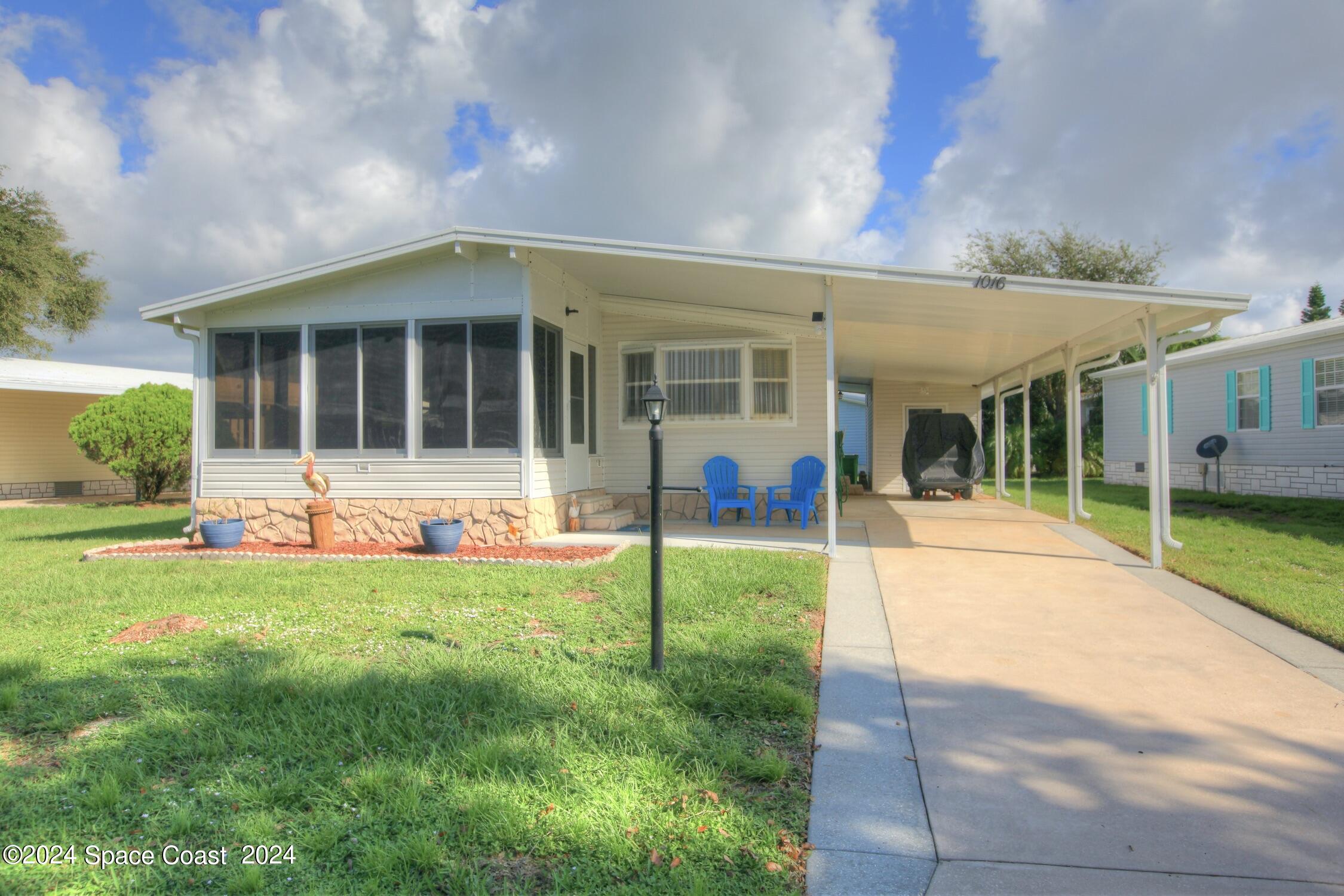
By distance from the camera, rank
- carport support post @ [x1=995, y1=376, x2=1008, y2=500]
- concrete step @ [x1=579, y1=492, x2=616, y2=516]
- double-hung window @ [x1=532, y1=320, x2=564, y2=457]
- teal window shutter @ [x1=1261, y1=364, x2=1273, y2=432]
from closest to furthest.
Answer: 1. double-hung window @ [x1=532, y1=320, x2=564, y2=457]
2. concrete step @ [x1=579, y1=492, x2=616, y2=516]
3. teal window shutter @ [x1=1261, y1=364, x2=1273, y2=432]
4. carport support post @ [x1=995, y1=376, x2=1008, y2=500]

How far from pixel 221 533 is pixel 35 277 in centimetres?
1300

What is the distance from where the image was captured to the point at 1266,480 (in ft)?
45.5

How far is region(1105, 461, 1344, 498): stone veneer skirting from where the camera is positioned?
1253 centimetres

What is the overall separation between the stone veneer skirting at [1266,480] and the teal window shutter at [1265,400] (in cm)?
75

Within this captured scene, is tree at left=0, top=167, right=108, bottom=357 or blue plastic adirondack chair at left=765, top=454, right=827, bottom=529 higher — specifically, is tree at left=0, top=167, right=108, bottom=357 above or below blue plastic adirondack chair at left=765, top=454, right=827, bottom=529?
above

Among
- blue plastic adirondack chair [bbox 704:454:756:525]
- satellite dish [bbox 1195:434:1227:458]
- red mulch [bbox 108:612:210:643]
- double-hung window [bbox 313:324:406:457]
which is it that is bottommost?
red mulch [bbox 108:612:210:643]

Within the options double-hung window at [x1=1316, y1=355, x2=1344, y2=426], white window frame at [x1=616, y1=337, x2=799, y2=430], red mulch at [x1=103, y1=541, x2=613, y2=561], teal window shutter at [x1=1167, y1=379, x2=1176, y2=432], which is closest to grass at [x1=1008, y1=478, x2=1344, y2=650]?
double-hung window at [x1=1316, y1=355, x2=1344, y2=426]

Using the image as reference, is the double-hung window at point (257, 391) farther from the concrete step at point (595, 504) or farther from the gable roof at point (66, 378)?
the gable roof at point (66, 378)

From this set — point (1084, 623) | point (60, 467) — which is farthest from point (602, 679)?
point (60, 467)

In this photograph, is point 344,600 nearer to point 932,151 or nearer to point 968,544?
point 968,544

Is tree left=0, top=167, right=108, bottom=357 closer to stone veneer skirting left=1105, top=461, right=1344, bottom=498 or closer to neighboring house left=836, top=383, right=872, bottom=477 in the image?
neighboring house left=836, top=383, right=872, bottom=477

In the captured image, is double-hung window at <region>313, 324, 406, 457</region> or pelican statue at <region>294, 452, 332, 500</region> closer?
pelican statue at <region>294, 452, 332, 500</region>

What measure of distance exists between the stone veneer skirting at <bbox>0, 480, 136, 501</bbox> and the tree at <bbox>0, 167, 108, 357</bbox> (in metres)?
3.15

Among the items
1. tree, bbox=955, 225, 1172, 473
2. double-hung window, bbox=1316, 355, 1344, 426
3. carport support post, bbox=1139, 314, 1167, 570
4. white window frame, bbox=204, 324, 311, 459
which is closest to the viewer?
carport support post, bbox=1139, 314, 1167, 570
